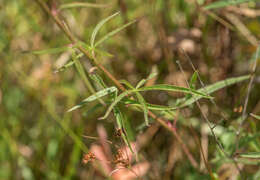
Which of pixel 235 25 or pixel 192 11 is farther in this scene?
pixel 192 11

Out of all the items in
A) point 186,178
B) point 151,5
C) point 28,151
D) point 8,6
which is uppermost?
point 8,6

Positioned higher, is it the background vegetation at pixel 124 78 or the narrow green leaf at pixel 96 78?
the narrow green leaf at pixel 96 78

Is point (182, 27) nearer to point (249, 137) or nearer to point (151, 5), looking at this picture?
point (151, 5)

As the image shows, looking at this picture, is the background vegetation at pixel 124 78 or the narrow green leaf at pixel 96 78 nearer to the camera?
the narrow green leaf at pixel 96 78

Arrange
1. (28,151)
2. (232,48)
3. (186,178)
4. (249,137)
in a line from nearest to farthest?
1. (249,137)
2. (186,178)
3. (232,48)
4. (28,151)

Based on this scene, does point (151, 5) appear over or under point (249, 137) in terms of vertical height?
over

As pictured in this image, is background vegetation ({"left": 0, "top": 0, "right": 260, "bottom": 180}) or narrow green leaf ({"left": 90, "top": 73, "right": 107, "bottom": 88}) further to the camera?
Result: background vegetation ({"left": 0, "top": 0, "right": 260, "bottom": 180})

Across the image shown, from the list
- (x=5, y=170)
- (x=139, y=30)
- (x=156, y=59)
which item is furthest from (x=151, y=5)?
(x=5, y=170)

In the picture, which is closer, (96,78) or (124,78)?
(96,78)

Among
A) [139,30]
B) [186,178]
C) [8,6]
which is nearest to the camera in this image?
[186,178]

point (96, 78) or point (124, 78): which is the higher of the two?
point (96, 78)

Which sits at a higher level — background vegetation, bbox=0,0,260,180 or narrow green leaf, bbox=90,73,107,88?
narrow green leaf, bbox=90,73,107,88
